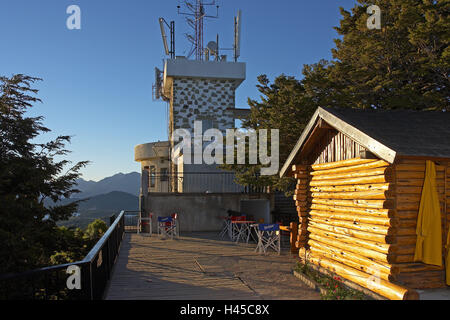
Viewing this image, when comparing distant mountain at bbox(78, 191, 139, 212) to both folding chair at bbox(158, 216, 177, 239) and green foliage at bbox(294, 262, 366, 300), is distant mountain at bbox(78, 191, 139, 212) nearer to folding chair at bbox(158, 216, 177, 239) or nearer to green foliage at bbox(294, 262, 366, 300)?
folding chair at bbox(158, 216, 177, 239)

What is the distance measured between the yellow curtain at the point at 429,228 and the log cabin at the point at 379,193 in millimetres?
139

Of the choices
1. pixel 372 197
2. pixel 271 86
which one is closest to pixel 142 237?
pixel 271 86

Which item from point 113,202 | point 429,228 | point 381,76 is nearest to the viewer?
point 429,228

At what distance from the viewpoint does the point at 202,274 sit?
8.64 meters

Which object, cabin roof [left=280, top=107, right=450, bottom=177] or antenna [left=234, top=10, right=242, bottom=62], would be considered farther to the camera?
antenna [left=234, top=10, right=242, bottom=62]

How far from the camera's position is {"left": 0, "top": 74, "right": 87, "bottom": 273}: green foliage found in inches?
329

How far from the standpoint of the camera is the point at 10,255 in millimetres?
8109

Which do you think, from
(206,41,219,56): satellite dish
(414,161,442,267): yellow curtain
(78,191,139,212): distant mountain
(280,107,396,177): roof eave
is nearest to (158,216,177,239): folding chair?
(280,107,396,177): roof eave

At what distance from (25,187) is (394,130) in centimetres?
806

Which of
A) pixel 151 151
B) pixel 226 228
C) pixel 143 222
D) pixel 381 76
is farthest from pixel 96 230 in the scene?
pixel 381 76

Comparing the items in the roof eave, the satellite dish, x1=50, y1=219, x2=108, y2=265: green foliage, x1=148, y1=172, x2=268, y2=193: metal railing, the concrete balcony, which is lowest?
x1=50, y1=219, x2=108, y2=265: green foliage

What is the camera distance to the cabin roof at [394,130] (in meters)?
6.29

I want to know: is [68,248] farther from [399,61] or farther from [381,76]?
[399,61]

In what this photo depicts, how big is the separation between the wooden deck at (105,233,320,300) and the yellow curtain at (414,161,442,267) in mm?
1958
